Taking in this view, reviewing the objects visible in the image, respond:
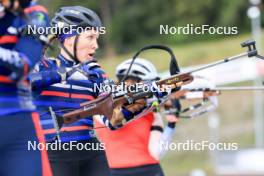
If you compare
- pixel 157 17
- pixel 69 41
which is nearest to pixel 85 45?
pixel 69 41

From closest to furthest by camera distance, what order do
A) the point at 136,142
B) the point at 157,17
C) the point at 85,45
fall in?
the point at 85,45 < the point at 136,142 < the point at 157,17

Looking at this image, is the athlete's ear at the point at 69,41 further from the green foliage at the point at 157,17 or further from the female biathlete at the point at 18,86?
the green foliage at the point at 157,17

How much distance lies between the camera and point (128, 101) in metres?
7.04

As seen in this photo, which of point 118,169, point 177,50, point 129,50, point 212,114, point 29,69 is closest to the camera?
point 29,69

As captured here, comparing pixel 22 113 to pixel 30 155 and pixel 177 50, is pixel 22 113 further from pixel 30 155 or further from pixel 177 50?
pixel 177 50

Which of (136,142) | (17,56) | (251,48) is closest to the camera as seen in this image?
(17,56)

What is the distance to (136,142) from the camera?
26.2 feet

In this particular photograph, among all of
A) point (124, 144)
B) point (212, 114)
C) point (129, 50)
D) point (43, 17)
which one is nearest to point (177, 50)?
point (129, 50)

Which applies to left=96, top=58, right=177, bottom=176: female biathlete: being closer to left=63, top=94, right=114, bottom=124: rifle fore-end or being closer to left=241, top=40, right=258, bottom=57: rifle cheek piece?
left=241, top=40, right=258, bottom=57: rifle cheek piece

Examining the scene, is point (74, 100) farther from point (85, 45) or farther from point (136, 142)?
point (136, 142)

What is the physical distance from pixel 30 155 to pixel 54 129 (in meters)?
1.41

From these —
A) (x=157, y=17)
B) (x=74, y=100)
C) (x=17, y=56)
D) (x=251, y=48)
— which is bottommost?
(x=17, y=56)

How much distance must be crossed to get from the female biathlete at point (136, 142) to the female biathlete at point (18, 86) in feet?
9.32

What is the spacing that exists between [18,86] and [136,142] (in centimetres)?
316
